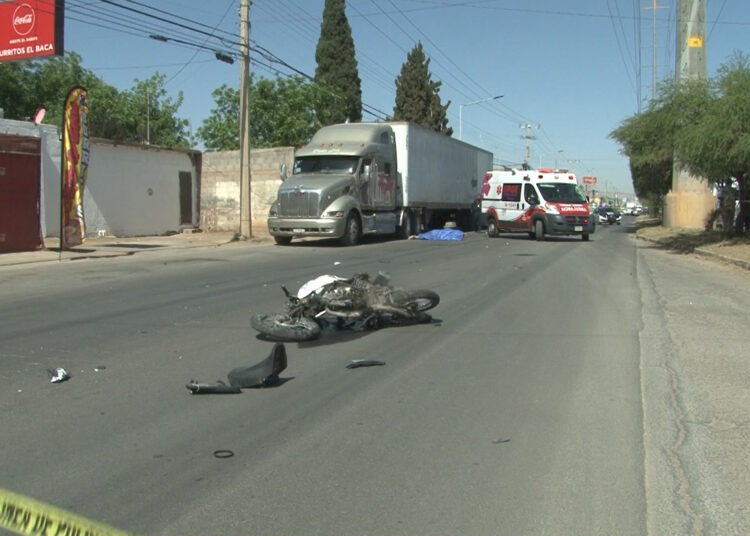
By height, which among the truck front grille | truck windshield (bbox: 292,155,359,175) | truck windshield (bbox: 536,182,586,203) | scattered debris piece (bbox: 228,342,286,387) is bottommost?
scattered debris piece (bbox: 228,342,286,387)

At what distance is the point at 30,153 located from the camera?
62.2 ft

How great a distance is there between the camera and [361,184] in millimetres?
23719

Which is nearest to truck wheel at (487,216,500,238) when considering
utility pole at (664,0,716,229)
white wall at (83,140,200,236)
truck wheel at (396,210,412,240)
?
truck wheel at (396,210,412,240)

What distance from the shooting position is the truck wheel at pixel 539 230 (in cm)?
2696

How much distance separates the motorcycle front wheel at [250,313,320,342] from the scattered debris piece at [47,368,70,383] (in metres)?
2.26

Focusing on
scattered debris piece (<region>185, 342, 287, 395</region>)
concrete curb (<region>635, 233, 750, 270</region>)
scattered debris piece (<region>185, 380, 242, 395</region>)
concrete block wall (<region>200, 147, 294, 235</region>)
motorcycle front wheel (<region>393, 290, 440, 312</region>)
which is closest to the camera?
scattered debris piece (<region>185, 380, 242, 395</region>)

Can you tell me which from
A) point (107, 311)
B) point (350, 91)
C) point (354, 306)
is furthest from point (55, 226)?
point (350, 91)

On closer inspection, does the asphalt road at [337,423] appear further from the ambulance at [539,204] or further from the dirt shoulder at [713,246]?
the ambulance at [539,204]

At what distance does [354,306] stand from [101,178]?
20.3 metres

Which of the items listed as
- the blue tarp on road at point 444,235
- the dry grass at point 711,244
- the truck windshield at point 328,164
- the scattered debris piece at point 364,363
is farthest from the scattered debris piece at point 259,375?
the blue tarp on road at point 444,235

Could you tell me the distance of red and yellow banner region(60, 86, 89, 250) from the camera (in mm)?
18797

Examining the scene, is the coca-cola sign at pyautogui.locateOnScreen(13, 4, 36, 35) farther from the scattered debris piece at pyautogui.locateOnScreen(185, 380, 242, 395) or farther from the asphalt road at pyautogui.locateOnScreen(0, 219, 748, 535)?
the scattered debris piece at pyautogui.locateOnScreen(185, 380, 242, 395)

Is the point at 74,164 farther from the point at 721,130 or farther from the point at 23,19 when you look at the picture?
the point at 721,130

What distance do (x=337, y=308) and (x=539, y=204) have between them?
20.2 meters
